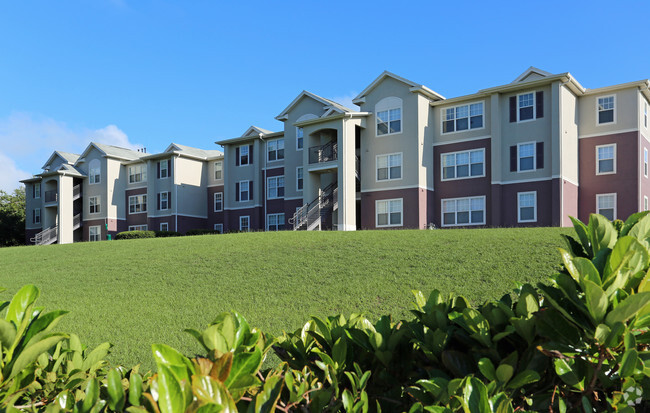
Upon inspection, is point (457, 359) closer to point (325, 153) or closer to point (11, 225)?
point (325, 153)

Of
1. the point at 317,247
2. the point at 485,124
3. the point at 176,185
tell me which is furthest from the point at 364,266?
the point at 176,185

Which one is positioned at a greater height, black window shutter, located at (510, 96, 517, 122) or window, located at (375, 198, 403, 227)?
black window shutter, located at (510, 96, 517, 122)

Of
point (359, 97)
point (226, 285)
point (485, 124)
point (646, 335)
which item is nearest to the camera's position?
point (646, 335)

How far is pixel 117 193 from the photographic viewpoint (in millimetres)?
49906

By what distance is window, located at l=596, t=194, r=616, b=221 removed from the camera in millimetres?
27234

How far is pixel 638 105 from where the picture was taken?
26.7 meters

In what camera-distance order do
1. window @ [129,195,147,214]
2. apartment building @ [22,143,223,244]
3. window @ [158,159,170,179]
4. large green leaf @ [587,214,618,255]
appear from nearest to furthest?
large green leaf @ [587,214,618,255]
apartment building @ [22,143,223,244]
window @ [158,159,170,179]
window @ [129,195,147,214]

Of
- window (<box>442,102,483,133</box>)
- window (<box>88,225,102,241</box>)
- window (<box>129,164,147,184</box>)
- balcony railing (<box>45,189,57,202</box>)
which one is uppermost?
window (<box>442,102,483,133</box>)

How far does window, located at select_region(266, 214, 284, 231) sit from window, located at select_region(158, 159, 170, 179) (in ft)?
39.3

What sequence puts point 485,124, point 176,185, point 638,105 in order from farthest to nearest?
point 176,185 → point 485,124 → point 638,105

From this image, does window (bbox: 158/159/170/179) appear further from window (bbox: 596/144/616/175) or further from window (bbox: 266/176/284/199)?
window (bbox: 596/144/616/175)

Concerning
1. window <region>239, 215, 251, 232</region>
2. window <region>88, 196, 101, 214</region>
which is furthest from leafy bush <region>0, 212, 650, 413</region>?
window <region>88, 196, 101, 214</region>

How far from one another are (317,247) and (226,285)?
191 inches

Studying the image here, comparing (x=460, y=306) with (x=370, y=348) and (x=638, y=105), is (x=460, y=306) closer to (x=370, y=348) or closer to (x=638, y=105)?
(x=370, y=348)
